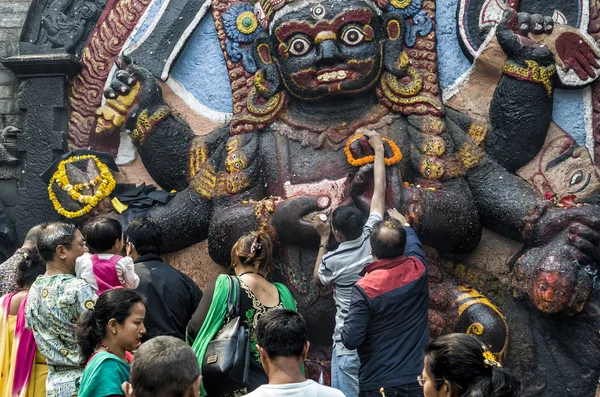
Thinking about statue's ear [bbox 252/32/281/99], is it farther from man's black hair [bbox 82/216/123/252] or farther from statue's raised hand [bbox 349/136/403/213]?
man's black hair [bbox 82/216/123/252]

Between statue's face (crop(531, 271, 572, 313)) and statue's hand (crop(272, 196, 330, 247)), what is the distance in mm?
1602

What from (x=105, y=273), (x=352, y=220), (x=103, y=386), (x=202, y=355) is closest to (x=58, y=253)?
(x=105, y=273)

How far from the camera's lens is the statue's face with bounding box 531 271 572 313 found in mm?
6098

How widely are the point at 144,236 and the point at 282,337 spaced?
1.89 m

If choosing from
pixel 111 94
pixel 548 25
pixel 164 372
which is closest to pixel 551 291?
pixel 548 25

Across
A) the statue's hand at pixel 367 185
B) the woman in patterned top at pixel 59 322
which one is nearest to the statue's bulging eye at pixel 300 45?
the statue's hand at pixel 367 185

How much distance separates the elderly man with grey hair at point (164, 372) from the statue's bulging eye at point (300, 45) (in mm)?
4019

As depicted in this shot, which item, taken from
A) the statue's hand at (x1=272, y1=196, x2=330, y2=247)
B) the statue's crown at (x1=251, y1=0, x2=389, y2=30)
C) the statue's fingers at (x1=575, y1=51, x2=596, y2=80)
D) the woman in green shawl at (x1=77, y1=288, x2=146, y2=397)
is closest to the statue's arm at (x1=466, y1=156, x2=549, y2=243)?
the statue's fingers at (x1=575, y1=51, x2=596, y2=80)

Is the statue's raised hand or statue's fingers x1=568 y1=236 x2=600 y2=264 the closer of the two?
statue's fingers x1=568 y1=236 x2=600 y2=264

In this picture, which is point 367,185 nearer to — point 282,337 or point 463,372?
point 282,337

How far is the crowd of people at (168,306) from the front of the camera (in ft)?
13.1

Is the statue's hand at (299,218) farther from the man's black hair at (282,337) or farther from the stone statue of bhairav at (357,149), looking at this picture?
the man's black hair at (282,337)

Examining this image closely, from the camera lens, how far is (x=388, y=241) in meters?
4.90

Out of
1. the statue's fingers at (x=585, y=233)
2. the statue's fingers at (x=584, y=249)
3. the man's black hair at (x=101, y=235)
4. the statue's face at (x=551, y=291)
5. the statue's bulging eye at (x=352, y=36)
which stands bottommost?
the statue's face at (x=551, y=291)
